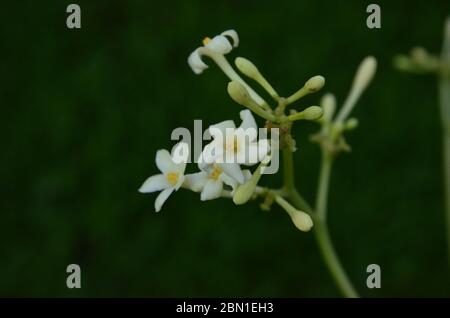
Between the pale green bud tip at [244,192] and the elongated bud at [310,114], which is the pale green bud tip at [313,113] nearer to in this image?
the elongated bud at [310,114]

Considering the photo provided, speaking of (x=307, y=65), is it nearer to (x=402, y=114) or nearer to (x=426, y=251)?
(x=402, y=114)

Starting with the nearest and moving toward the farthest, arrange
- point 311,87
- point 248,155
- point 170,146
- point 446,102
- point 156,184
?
1. point 248,155
2. point 311,87
3. point 156,184
4. point 446,102
5. point 170,146

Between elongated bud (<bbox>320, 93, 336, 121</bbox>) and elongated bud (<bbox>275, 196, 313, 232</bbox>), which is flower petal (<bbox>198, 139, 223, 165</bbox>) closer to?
elongated bud (<bbox>275, 196, 313, 232</bbox>)

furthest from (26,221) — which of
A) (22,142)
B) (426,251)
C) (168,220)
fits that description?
(426,251)

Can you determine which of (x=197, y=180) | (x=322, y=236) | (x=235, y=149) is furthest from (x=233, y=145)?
(x=322, y=236)

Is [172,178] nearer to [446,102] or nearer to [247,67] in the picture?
[247,67]

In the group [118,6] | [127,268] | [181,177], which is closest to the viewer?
[181,177]
